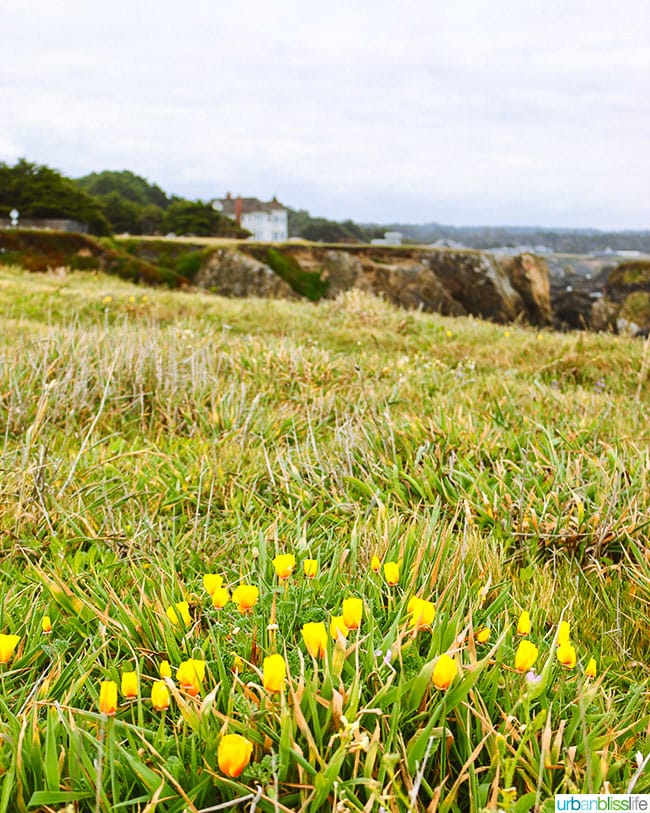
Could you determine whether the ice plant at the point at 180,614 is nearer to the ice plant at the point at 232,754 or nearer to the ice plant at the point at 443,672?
the ice plant at the point at 232,754

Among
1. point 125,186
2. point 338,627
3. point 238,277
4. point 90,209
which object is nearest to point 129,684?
point 338,627

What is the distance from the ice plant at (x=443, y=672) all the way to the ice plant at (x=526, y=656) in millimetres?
184

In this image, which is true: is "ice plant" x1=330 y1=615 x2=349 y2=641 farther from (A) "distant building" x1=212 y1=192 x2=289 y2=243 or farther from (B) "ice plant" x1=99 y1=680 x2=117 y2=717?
(A) "distant building" x1=212 y1=192 x2=289 y2=243

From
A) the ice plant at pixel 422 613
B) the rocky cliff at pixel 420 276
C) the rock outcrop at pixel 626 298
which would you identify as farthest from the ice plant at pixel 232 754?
the rocky cliff at pixel 420 276

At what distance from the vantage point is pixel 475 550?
90.6 inches

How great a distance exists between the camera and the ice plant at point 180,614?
1723mm

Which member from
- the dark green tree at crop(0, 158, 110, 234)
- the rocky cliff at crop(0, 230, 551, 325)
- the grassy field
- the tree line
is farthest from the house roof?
the grassy field

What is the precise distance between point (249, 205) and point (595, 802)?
84931mm

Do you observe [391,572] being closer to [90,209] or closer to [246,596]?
[246,596]

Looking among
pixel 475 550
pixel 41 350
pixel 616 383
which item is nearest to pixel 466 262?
pixel 616 383

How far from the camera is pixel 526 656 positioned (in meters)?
1.45

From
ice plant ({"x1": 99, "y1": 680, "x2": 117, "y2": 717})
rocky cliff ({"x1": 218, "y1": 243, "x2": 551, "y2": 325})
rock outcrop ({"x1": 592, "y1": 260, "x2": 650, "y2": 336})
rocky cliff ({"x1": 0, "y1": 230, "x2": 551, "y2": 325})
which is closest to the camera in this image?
ice plant ({"x1": 99, "y1": 680, "x2": 117, "y2": 717})

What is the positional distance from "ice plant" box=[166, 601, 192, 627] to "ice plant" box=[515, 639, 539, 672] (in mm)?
825

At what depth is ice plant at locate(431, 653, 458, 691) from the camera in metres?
1.33
